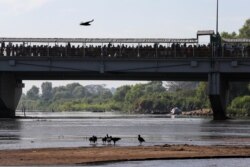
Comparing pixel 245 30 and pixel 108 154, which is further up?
pixel 245 30

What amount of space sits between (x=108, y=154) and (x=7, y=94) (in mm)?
65203

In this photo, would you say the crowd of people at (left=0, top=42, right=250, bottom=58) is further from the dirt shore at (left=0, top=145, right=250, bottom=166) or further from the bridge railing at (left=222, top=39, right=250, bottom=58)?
the dirt shore at (left=0, top=145, right=250, bottom=166)

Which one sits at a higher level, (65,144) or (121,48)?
(121,48)

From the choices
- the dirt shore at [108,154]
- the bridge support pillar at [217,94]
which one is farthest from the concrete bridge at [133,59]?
the dirt shore at [108,154]

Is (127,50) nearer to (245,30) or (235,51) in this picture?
(235,51)

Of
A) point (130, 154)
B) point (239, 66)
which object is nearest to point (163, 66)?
point (239, 66)

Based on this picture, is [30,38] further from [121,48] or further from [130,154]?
[130,154]

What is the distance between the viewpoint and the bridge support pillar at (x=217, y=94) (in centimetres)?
9462

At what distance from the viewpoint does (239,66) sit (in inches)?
3686

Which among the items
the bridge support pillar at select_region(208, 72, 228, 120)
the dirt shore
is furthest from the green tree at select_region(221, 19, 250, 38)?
the dirt shore

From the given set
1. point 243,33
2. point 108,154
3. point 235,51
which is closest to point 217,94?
point 235,51

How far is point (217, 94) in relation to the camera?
3735 inches

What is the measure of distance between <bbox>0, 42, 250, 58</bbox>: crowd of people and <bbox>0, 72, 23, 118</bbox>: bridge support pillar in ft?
18.3

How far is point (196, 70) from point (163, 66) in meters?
3.64
